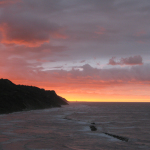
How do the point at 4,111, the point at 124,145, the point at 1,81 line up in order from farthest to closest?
the point at 1,81, the point at 4,111, the point at 124,145

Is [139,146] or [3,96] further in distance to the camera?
[3,96]

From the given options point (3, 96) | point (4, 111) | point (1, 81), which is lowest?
point (4, 111)

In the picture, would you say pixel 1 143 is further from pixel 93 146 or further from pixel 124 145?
pixel 124 145

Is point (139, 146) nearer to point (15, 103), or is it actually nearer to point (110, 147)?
point (110, 147)

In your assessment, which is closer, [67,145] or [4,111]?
[67,145]

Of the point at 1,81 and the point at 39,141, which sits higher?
the point at 1,81

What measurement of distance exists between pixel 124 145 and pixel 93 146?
3820mm

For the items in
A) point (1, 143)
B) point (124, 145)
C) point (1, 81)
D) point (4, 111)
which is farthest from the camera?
point (1, 81)

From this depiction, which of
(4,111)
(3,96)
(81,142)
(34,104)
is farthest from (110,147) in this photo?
(34,104)

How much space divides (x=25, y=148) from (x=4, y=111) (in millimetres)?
59938

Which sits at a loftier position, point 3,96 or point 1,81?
point 1,81

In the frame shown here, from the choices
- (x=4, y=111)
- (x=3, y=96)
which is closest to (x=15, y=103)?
(x=3, y=96)

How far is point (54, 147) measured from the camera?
19500 mm

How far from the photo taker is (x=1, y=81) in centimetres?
10800
